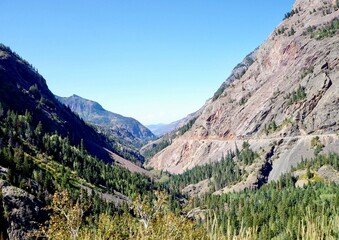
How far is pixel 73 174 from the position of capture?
7820 inches

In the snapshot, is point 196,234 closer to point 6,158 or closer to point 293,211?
point 293,211

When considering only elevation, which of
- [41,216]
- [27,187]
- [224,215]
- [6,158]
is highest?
[6,158]

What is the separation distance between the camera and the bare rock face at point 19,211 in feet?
347

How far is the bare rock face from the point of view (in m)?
106

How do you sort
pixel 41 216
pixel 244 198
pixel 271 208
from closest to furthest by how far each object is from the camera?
1. pixel 41 216
2. pixel 271 208
3. pixel 244 198

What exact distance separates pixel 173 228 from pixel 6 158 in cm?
13408

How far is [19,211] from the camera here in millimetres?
109500

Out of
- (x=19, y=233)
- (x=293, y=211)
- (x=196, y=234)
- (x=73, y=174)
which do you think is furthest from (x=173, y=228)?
(x=73, y=174)

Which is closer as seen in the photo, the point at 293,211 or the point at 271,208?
the point at 293,211

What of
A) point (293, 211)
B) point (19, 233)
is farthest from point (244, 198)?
point (19, 233)

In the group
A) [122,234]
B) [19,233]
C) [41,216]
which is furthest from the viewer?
[41,216]

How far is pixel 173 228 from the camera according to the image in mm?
35625

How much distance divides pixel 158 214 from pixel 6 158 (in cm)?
12969

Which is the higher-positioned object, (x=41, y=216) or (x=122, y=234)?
(x=122, y=234)
